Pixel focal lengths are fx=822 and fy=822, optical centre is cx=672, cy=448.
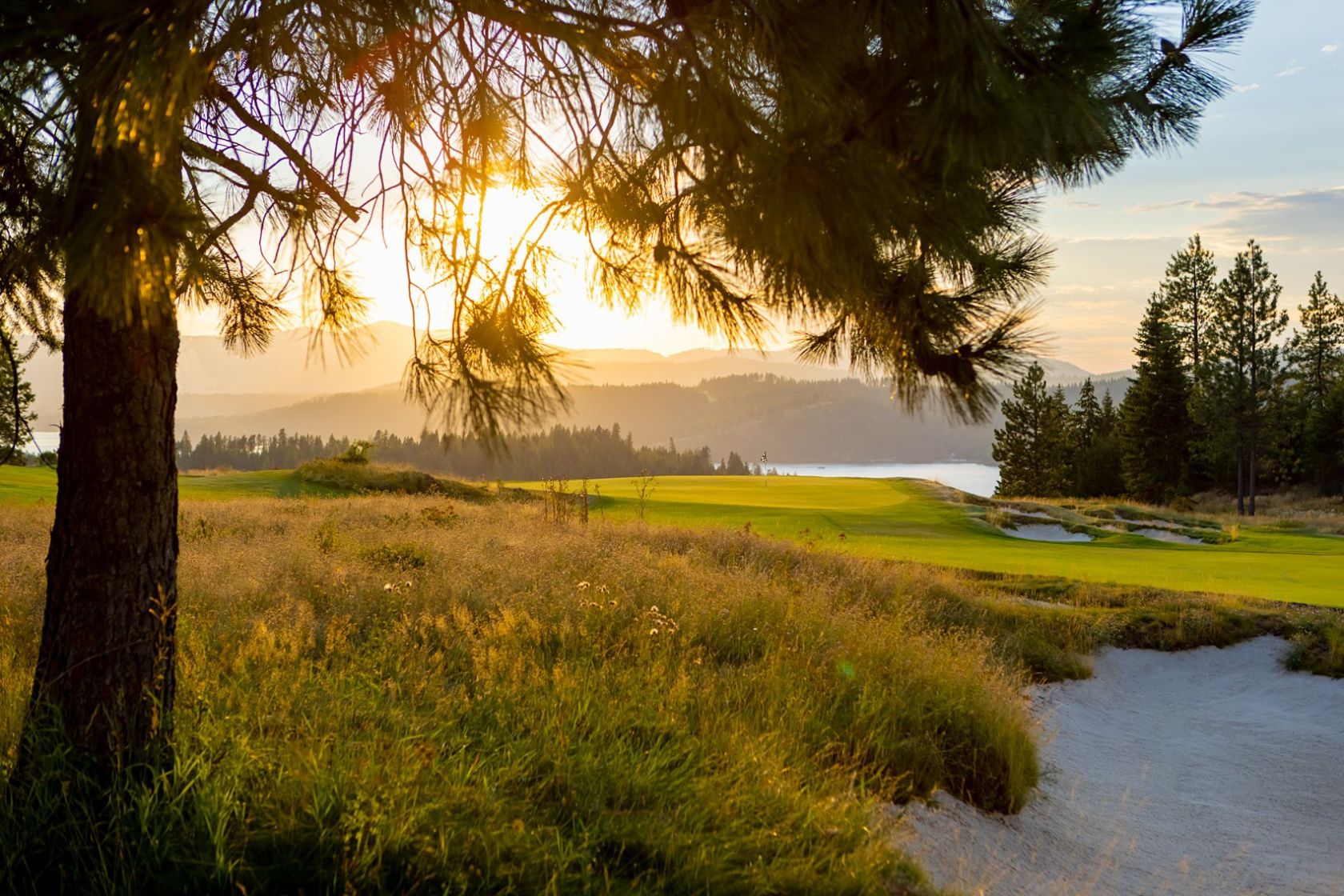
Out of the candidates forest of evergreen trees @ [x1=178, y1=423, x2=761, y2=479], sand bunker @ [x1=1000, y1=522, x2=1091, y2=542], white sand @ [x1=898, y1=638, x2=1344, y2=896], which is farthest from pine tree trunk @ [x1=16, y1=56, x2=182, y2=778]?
forest of evergreen trees @ [x1=178, y1=423, x2=761, y2=479]

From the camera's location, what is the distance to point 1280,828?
468cm

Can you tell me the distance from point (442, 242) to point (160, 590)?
69.5 inches

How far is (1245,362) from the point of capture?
38781 mm

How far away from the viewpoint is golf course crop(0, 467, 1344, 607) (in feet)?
39.6

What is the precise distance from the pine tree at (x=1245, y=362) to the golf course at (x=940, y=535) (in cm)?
1458

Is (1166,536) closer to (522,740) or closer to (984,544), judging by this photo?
(984,544)

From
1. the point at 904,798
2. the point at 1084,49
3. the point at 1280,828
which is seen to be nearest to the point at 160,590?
the point at 904,798

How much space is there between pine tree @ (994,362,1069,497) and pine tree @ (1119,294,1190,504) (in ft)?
12.5

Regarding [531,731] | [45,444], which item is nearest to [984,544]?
[531,731]

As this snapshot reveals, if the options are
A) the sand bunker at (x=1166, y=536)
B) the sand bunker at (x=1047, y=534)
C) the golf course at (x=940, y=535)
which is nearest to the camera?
the golf course at (x=940, y=535)

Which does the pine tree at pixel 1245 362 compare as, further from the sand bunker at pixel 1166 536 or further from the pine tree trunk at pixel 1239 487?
the sand bunker at pixel 1166 536

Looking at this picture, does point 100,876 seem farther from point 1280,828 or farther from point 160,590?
point 1280,828

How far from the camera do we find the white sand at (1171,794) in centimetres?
368

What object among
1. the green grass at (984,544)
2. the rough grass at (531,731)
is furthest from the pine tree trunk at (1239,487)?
the rough grass at (531,731)
